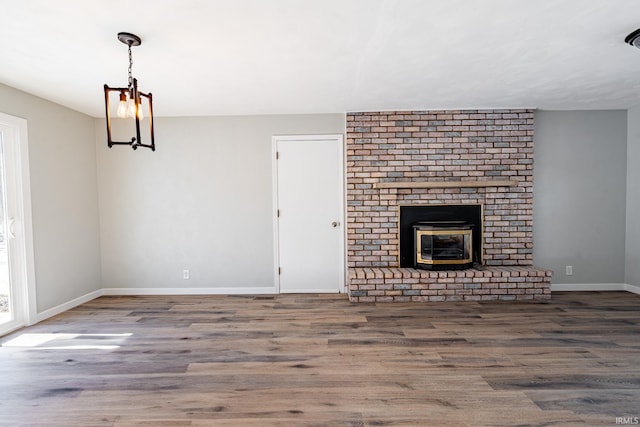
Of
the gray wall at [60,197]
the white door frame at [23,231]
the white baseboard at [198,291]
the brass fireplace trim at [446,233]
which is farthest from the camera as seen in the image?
the white baseboard at [198,291]

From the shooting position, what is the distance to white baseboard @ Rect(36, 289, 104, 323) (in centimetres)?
331

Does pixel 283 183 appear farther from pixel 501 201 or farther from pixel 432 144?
pixel 501 201

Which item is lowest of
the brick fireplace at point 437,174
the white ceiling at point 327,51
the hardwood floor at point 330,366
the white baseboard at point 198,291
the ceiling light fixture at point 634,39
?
the hardwood floor at point 330,366

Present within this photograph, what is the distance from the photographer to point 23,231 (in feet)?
10.3

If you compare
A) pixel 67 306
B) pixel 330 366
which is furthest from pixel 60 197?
pixel 330 366

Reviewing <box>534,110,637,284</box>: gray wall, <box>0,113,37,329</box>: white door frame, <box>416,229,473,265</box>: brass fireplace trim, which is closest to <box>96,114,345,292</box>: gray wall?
<box>0,113,37,329</box>: white door frame

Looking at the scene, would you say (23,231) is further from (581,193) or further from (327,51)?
(581,193)

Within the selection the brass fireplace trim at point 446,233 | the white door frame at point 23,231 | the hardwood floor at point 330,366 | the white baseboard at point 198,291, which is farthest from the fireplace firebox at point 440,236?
the white door frame at point 23,231

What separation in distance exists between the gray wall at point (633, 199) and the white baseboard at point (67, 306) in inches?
275

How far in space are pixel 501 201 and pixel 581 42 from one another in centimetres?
211

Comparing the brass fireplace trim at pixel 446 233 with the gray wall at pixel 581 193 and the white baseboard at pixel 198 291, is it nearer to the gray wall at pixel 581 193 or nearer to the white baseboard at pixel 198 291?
the gray wall at pixel 581 193

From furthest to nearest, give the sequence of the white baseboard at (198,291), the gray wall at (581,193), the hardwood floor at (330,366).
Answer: the white baseboard at (198,291), the gray wall at (581,193), the hardwood floor at (330,366)

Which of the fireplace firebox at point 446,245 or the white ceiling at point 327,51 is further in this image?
the fireplace firebox at point 446,245

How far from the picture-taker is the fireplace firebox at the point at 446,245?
12.5 feet
